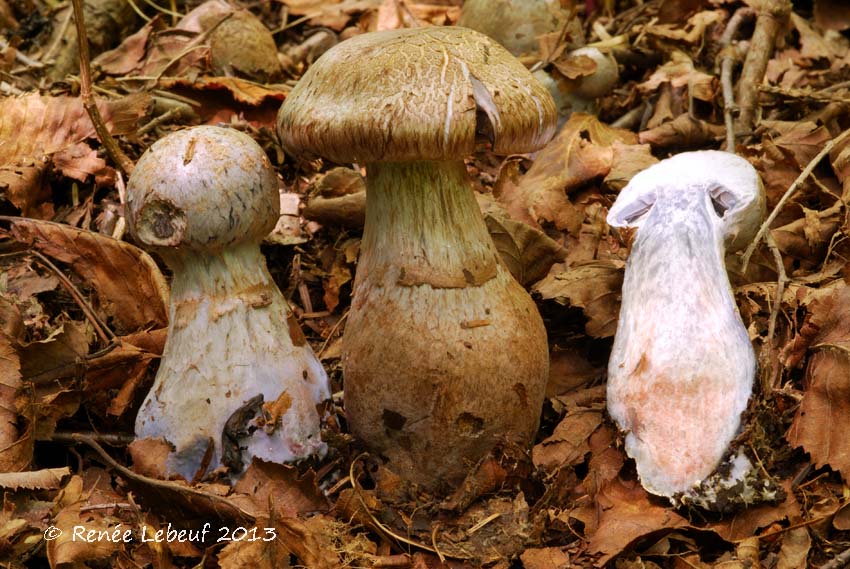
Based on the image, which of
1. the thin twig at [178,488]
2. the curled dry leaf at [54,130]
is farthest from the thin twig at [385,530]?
the curled dry leaf at [54,130]

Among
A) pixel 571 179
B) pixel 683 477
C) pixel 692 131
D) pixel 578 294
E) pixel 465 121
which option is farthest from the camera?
pixel 692 131

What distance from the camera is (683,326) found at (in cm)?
262

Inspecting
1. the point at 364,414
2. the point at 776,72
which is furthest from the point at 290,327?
the point at 776,72

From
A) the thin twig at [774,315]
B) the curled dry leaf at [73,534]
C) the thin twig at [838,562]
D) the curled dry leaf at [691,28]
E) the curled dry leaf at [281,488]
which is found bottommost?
the thin twig at [838,562]

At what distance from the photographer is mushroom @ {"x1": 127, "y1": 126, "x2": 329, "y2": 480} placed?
97.5 inches

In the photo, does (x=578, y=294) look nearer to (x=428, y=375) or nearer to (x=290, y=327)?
(x=428, y=375)

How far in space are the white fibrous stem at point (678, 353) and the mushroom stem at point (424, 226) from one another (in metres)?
0.53

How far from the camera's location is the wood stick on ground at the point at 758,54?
4145mm

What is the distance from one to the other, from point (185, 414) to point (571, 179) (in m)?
2.04

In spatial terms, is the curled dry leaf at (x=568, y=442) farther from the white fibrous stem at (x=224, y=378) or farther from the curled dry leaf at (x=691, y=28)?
the curled dry leaf at (x=691, y=28)

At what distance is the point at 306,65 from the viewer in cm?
472

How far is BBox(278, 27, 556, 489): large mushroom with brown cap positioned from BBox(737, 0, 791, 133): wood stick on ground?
1.98 m

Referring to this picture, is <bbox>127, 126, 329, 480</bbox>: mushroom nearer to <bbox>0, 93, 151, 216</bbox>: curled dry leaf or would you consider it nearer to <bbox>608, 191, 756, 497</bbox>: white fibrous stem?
<bbox>608, 191, 756, 497</bbox>: white fibrous stem

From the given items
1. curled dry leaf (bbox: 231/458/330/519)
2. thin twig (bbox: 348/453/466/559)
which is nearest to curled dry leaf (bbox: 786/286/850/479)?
thin twig (bbox: 348/453/466/559)
